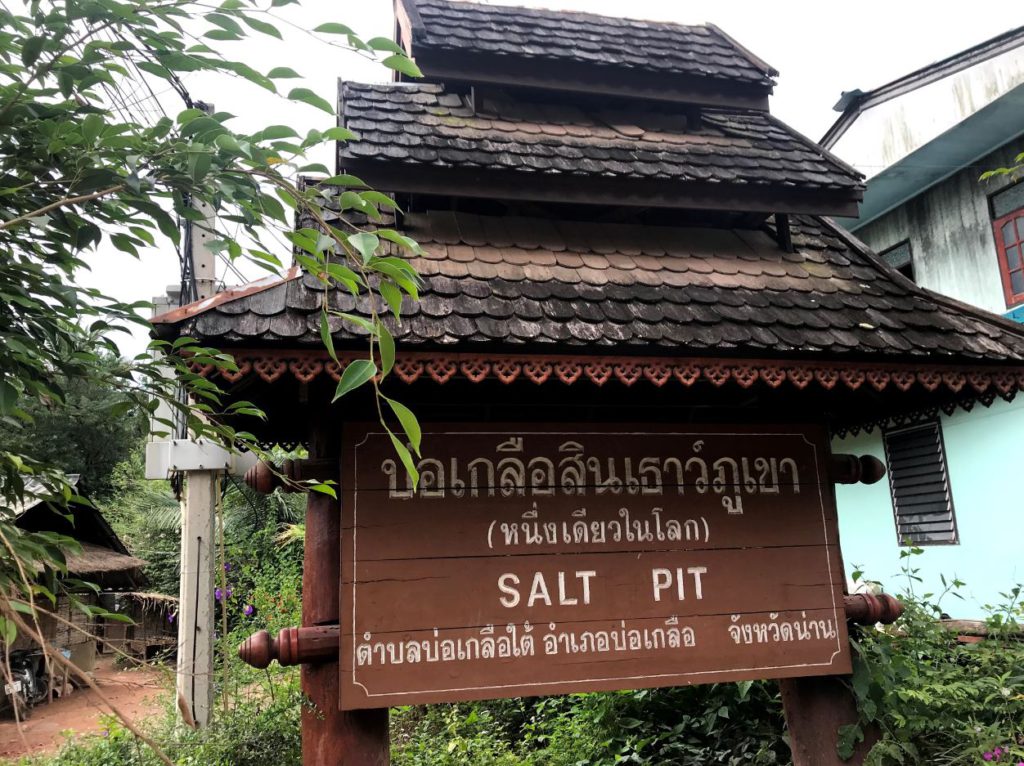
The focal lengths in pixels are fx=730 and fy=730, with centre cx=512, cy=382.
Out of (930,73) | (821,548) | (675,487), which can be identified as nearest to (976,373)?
(821,548)

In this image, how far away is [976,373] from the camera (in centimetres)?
356

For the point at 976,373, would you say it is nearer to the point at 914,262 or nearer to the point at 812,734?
the point at 812,734

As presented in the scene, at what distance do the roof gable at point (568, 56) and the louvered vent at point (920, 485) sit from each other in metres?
6.07

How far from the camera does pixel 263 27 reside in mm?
1560

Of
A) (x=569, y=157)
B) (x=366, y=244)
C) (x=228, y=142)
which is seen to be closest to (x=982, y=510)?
(x=569, y=157)

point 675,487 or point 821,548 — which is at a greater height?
point 675,487

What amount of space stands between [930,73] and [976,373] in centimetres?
703

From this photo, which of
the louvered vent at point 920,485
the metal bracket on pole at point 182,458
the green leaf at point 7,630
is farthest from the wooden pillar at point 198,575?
the louvered vent at point 920,485

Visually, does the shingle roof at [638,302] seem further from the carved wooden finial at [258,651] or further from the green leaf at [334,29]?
the green leaf at [334,29]

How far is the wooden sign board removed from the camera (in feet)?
10.6

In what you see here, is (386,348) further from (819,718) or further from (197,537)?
(197,537)

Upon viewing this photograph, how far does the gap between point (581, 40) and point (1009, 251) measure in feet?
22.3

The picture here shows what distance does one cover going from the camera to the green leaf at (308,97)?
1551mm

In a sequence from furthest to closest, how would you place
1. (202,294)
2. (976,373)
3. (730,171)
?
(202,294) < (730,171) < (976,373)
